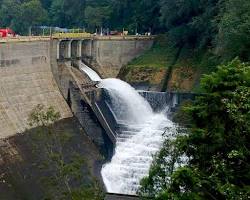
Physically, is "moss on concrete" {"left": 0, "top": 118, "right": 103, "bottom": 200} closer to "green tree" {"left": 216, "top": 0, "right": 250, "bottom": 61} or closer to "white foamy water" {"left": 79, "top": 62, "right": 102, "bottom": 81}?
"white foamy water" {"left": 79, "top": 62, "right": 102, "bottom": 81}

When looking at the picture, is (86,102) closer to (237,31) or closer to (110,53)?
(110,53)

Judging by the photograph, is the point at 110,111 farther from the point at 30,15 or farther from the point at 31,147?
the point at 30,15

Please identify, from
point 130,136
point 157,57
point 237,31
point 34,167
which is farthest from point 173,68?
point 34,167

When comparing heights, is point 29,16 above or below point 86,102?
above

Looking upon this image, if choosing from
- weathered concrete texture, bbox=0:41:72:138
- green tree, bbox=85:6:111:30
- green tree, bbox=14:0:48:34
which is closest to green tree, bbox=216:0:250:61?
weathered concrete texture, bbox=0:41:72:138

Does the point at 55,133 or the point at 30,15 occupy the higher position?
the point at 30,15

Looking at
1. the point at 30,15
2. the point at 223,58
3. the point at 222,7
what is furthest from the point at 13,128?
the point at 30,15
